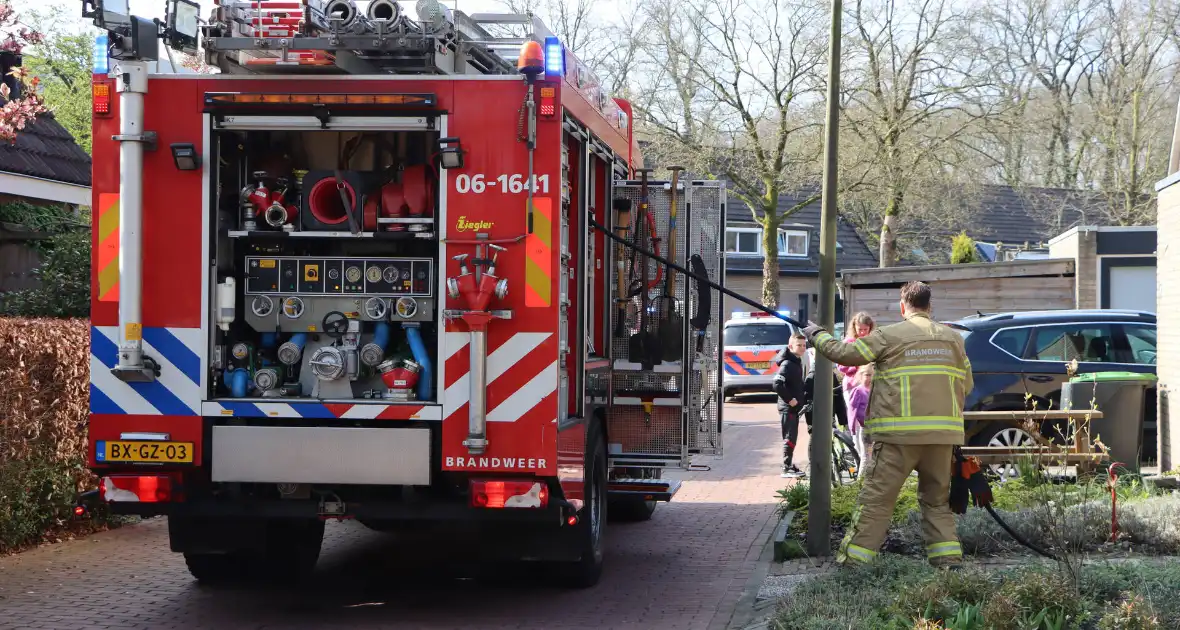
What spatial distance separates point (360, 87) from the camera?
660 cm

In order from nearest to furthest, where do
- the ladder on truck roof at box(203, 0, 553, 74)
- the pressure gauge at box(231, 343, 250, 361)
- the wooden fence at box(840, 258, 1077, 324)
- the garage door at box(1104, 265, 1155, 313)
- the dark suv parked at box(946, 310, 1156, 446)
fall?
the ladder on truck roof at box(203, 0, 553, 74) < the pressure gauge at box(231, 343, 250, 361) < the dark suv parked at box(946, 310, 1156, 446) < the garage door at box(1104, 265, 1155, 313) < the wooden fence at box(840, 258, 1077, 324)

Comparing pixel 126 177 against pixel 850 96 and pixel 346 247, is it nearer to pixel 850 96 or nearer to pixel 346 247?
pixel 346 247

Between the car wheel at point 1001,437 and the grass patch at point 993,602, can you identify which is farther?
the car wheel at point 1001,437

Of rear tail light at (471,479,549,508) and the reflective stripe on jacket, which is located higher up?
the reflective stripe on jacket

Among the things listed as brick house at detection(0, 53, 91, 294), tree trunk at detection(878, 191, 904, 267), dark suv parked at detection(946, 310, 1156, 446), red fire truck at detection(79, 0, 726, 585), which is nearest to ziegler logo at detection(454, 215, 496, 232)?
red fire truck at detection(79, 0, 726, 585)

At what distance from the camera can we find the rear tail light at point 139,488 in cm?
661

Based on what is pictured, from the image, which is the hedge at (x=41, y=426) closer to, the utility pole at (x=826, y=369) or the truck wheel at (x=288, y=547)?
the truck wheel at (x=288, y=547)

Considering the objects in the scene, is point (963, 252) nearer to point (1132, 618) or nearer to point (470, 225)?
point (470, 225)

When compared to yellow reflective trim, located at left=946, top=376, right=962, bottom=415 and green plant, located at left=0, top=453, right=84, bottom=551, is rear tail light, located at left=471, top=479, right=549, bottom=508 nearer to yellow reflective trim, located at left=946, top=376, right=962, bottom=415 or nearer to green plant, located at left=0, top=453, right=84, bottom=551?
yellow reflective trim, located at left=946, top=376, right=962, bottom=415

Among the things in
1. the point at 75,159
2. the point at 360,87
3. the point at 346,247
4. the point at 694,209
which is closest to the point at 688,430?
the point at 694,209

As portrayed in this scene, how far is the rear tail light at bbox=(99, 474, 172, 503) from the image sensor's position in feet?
21.7

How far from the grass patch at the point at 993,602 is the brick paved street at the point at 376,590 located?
0.92 meters

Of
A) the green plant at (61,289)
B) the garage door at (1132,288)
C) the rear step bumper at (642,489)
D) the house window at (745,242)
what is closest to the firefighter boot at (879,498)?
the rear step bumper at (642,489)

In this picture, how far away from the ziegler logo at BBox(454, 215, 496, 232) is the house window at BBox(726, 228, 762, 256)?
4100 centimetres
